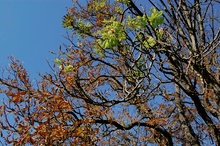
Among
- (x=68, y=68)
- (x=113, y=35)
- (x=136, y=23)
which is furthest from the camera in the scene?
(x=68, y=68)

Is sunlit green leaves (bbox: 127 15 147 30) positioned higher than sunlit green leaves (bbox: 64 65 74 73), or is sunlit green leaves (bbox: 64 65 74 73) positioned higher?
sunlit green leaves (bbox: 64 65 74 73)

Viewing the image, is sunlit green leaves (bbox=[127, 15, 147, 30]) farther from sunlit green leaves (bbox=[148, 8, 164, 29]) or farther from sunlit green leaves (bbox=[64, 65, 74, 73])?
sunlit green leaves (bbox=[64, 65, 74, 73])

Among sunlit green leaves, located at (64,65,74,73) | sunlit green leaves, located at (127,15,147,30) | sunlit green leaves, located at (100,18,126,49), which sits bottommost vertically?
sunlit green leaves, located at (100,18,126,49)

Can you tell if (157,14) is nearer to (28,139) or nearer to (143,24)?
(143,24)

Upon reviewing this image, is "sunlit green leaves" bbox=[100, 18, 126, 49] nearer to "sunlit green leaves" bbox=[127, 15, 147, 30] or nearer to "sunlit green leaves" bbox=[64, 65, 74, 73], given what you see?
"sunlit green leaves" bbox=[127, 15, 147, 30]

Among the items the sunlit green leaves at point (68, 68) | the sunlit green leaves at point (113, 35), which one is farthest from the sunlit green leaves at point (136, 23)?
the sunlit green leaves at point (68, 68)

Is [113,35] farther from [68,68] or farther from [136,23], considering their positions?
[68,68]

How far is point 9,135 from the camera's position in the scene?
8664 mm

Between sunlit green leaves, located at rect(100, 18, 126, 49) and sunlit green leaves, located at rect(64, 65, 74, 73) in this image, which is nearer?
sunlit green leaves, located at rect(100, 18, 126, 49)

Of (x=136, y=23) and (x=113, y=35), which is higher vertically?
(x=136, y=23)

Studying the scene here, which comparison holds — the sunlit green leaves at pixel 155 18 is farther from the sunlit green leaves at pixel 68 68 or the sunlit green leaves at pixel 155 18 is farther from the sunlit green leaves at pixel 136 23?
the sunlit green leaves at pixel 68 68

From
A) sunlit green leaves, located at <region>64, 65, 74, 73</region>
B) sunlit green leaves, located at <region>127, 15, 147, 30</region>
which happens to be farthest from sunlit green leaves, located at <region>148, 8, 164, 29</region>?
sunlit green leaves, located at <region>64, 65, 74, 73</region>

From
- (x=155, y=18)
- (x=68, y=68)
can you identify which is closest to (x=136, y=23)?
(x=155, y=18)

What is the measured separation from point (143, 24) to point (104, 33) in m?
0.87
